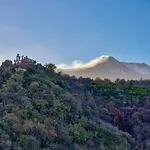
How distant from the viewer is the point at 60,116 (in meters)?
21.7

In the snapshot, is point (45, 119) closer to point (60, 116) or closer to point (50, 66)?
point (60, 116)

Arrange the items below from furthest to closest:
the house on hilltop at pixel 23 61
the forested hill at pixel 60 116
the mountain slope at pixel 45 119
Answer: the house on hilltop at pixel 23 61 → the forested hill at pixel 60 116 → the mountain slope at pixel 45 119

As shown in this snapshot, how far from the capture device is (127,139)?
76.8 ft

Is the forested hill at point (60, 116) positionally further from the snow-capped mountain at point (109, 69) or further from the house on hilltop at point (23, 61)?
the snow-capped mountain at point (109, 69)

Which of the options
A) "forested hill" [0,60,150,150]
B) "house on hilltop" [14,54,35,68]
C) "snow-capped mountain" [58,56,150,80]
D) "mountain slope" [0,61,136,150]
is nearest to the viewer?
"mountain slope" [0,61,136,150]

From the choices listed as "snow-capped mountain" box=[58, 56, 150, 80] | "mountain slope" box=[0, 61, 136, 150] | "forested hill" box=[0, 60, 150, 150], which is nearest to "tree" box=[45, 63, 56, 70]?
"forested hill" box=[0, 60, 150, 150]

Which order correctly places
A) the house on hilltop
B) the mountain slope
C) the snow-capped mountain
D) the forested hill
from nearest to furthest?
the mountain slope → the forested hill → the house on hilltop → the snow-capped mountain

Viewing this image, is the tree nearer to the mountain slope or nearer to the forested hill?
the forested hill

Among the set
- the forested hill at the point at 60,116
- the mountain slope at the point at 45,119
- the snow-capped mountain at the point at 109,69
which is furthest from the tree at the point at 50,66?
the snow-capped mountain at the point at 109,69

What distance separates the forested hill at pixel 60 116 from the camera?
17891mm

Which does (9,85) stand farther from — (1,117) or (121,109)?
(121,109)

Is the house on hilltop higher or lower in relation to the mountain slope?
higher

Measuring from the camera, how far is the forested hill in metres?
17.9

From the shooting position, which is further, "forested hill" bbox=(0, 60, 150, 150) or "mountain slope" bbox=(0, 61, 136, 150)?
"forested hill" bbox=(0, 60, 150, 150)
